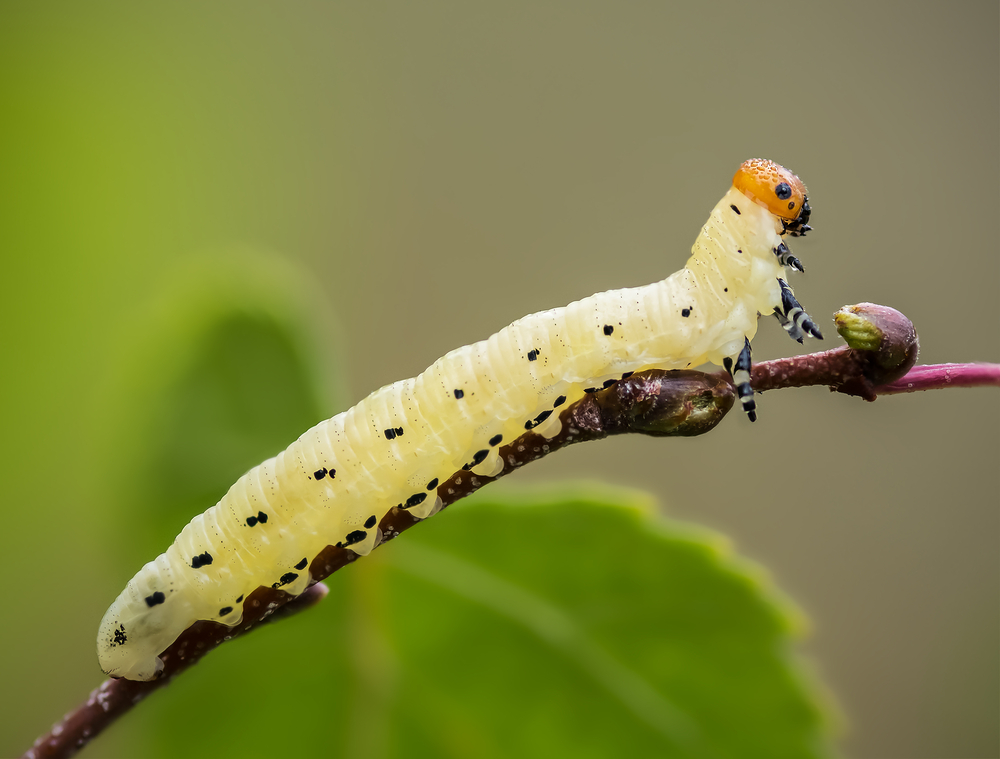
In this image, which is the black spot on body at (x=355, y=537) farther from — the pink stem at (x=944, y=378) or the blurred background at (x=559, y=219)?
the blurred background at (x=559, y=219)

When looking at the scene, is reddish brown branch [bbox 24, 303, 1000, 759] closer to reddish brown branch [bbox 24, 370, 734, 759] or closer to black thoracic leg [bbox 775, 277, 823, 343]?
reddish brown branch [bbox 24, 370, 734, 759]

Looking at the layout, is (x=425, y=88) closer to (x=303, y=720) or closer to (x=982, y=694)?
(x=303, y=720)

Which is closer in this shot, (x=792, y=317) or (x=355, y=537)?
(x=355, y=537)

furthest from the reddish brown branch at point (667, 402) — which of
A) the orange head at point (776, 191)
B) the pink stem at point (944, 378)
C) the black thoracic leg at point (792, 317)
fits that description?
the orange head at point (776, 191)

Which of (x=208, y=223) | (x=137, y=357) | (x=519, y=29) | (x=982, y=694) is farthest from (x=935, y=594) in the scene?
(x=208, y=223)

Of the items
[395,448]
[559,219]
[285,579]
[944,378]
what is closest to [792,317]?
[944,378]

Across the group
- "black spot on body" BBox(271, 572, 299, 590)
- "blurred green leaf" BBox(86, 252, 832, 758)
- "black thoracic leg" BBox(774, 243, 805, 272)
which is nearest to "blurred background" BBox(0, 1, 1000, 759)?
"blurred green leaf" BBox(86, 252, 832, 758)

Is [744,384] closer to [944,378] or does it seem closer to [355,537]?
[944,378]
